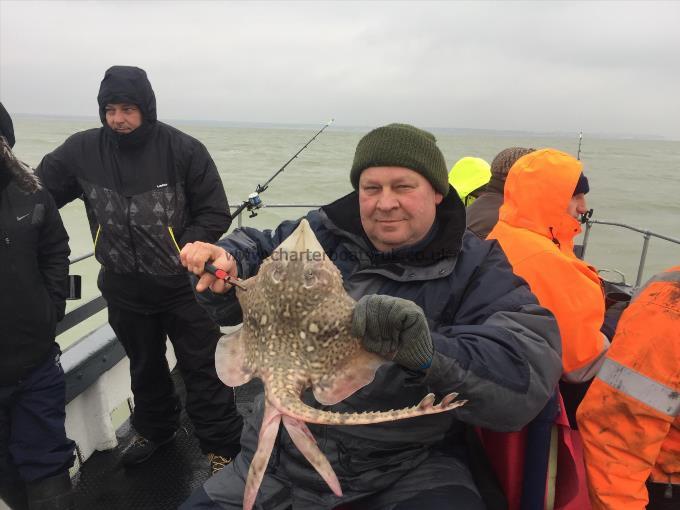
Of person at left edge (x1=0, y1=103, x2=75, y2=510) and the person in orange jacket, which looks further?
person at left edge (x1=0, y1=103, x2=75, y2=510)

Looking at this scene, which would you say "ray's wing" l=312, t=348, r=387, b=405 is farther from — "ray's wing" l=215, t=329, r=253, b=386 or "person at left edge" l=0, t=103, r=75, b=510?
"person at left edge" l=0, t=103, r=75, b=510

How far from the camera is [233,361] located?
183 centimetres

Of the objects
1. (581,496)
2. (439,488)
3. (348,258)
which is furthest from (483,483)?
(348,258)

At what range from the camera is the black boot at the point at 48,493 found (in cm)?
277

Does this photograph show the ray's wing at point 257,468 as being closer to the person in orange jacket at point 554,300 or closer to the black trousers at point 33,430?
the person in orange jacket at point 554,300

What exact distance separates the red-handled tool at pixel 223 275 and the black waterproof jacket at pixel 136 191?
52.4 inches

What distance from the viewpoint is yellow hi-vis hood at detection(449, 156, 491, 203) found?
520cm

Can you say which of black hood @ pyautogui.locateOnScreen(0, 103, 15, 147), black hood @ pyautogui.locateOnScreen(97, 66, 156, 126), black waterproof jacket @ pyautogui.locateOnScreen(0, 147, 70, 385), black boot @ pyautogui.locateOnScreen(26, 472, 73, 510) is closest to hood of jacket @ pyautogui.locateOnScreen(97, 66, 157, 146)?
black hood @ pyautogui.locateOnScreen(97, 66, 156, 126)

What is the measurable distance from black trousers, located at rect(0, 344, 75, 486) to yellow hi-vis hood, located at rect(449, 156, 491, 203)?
4032 millimetres

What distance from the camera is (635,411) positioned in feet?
6.31

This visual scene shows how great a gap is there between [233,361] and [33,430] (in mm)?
1707

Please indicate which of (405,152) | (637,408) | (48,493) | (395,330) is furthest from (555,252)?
(48,493)

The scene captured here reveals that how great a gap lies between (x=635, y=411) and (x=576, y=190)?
154 cm

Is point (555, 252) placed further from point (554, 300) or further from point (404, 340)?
point (404, 340)
